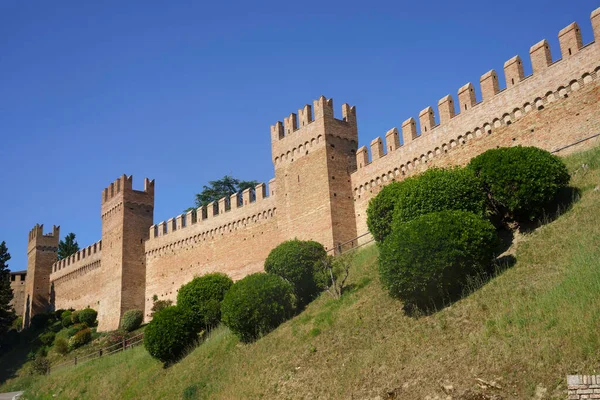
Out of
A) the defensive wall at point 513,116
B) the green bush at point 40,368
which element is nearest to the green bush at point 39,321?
the green bush at point 40,368

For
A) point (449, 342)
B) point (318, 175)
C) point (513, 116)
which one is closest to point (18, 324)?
point (318, 175)

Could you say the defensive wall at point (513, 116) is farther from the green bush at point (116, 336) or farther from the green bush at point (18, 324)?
the green bush at point (18, 324)

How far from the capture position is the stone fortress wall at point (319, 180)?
1800 cm

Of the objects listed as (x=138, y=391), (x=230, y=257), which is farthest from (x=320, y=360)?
(x=230, y=257)

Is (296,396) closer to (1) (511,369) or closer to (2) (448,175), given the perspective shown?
(1) (511,369)

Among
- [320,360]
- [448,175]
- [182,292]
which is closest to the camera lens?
[320,360]

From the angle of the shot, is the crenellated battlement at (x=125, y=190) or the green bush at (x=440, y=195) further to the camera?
the crenellated battlement at (x=125, y=190)

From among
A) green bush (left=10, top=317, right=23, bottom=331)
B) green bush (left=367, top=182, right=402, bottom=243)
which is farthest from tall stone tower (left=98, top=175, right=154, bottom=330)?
green bush (left=367, top=182, right=402, bottom=243)

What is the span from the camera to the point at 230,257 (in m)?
30.1

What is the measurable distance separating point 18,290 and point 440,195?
45.7 meters

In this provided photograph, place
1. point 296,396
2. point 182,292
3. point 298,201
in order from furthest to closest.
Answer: point 298,201, point 182,292, point 296,396

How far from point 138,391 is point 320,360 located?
26.0ft

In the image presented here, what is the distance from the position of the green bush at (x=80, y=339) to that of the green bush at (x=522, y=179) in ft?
81.7

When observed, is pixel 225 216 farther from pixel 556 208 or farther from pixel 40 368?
pixel 556 208
